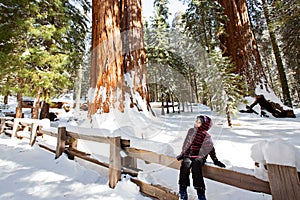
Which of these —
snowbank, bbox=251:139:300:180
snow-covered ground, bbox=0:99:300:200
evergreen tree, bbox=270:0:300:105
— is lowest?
snow-covered ground, bbox=0:99:300:200

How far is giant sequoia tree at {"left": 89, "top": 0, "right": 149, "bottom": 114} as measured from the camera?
5.20 metres

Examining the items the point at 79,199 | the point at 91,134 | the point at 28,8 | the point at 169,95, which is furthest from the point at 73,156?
the point at 169,95

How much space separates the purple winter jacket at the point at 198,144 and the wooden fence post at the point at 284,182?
0.87 metres

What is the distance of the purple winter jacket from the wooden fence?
0.62ft

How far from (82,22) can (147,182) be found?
408 inches

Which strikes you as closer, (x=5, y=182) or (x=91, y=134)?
(x=5, y=182)

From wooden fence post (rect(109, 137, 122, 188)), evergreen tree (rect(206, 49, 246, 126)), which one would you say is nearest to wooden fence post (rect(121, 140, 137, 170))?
wooden fence post (rect(109, 137, 122, 188))

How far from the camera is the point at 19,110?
9.48 meters

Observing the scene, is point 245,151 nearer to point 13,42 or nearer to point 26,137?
point 26,137

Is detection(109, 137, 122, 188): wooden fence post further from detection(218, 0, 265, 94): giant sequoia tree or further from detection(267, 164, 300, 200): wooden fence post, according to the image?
detection(218, 0, 265, 94): giant sequoia tree

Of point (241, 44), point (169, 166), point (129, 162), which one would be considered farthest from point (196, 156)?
point (241, 44)

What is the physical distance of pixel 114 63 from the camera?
540 centimetres

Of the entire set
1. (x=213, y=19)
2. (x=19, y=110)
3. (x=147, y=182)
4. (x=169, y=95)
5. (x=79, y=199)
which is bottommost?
(x=79, y=199)

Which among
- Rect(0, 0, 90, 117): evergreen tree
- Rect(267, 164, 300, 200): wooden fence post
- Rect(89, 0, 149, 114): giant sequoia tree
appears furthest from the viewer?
Rect(0, 0, 90, 117): evergreen tree
